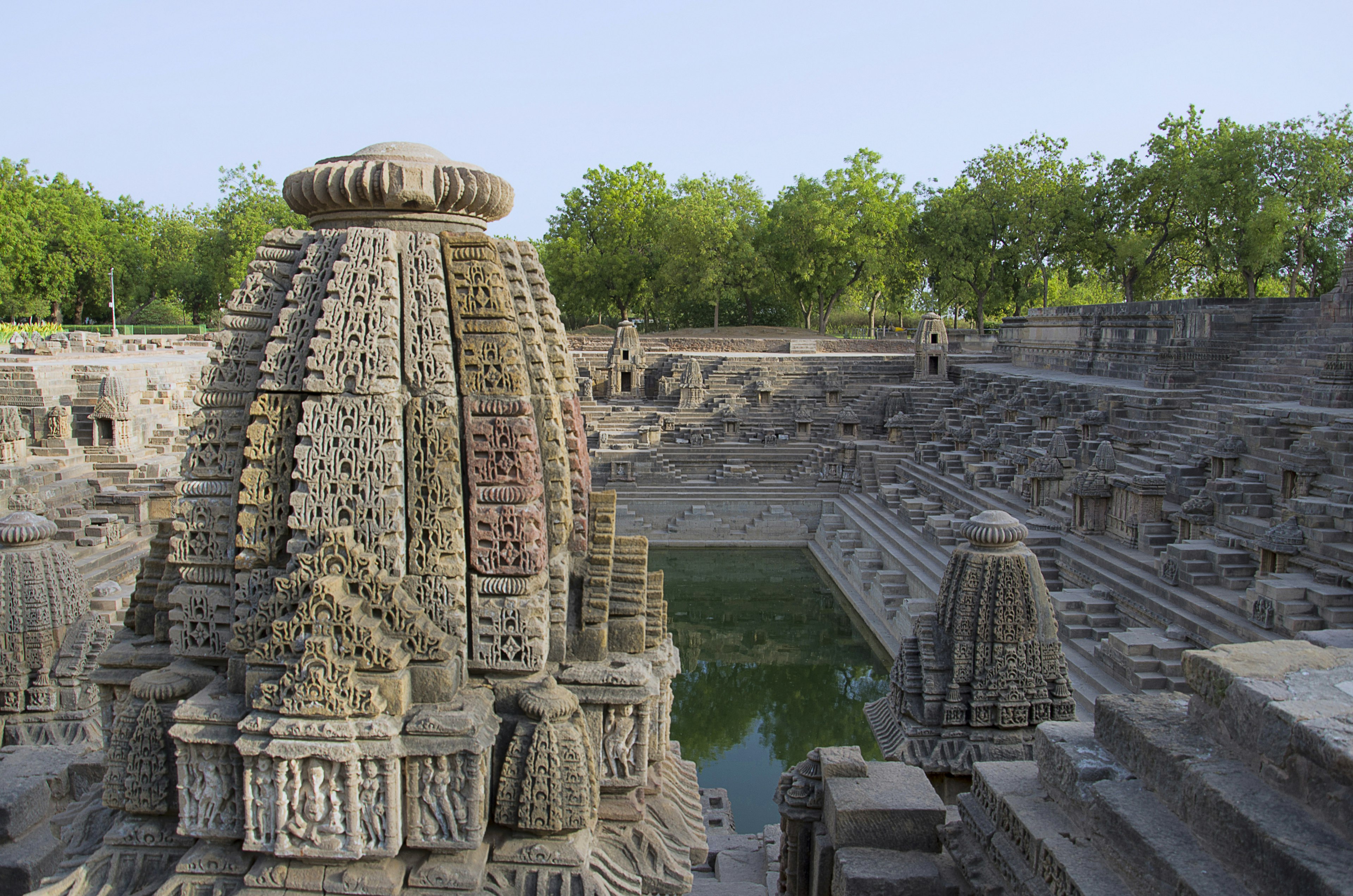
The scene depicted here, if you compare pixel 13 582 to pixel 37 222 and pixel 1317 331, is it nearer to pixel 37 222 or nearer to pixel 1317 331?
pixel 1317 331

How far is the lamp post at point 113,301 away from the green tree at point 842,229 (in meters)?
30.6

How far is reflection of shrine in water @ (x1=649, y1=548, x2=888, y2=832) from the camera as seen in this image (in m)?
12.8

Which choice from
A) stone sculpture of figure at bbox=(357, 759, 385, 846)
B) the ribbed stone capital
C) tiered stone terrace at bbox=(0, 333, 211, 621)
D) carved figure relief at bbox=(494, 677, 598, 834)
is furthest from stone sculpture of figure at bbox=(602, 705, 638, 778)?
tiered stone terrace at bbox=(0, 333, 211, 621)

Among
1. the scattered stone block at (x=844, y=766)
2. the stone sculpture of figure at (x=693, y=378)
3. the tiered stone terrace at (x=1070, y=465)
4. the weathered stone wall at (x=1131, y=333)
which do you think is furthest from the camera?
the stone sculpture of figure at (x=693, y=378)

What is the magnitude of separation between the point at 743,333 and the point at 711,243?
5.05m

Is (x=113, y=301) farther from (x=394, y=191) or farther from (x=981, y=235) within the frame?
(x=394, y=191)

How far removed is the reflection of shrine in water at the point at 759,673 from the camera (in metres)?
12.8

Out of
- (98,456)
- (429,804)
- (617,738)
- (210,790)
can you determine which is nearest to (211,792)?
(210,790)

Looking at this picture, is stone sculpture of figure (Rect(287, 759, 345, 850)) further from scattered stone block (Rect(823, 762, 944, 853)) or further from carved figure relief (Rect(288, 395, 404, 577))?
scattered stone block (Rect(823, 762, 944, 853))

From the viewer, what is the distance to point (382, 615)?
4312 millimetres

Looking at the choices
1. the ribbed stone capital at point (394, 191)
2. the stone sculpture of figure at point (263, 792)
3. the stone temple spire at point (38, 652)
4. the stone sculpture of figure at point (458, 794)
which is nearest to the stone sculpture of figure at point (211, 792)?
the stone sculpture of figure at point (263, 792)

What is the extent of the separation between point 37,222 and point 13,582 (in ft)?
171

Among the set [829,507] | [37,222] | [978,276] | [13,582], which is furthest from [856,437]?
[37,222]

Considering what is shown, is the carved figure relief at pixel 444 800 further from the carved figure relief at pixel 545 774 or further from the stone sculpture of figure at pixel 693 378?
the stone sculpture of figure at pixel 693 378
